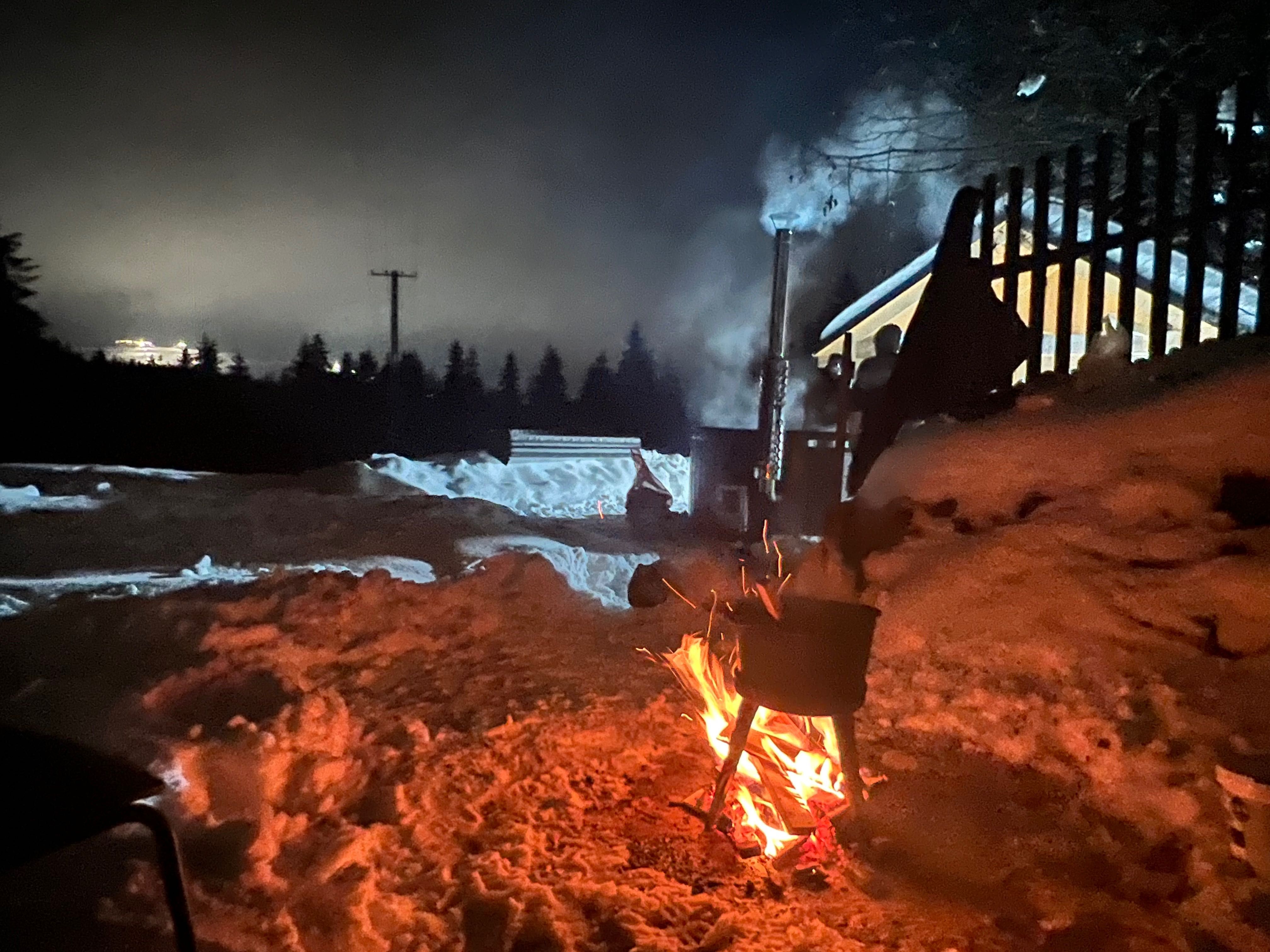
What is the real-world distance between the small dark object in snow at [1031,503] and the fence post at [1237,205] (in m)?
1.15

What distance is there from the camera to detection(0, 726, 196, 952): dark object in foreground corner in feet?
5.51

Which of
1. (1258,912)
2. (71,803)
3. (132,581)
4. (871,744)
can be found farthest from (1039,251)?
(132,581)

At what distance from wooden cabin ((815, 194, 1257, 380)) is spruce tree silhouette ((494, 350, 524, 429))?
28.4 metres

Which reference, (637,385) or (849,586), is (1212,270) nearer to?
(849,586)

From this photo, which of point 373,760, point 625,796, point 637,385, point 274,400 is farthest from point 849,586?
point 637,385

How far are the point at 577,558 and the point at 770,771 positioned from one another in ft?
22.0

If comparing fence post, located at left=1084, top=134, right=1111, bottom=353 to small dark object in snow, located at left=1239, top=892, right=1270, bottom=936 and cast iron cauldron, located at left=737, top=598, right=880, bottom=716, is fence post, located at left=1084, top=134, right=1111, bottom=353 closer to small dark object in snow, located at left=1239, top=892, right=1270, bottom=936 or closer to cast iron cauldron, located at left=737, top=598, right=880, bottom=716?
cast iron cauldron, located at left=737, top=598, right=880, bottom=716

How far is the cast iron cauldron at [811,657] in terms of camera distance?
313 cm

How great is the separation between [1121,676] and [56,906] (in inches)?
166

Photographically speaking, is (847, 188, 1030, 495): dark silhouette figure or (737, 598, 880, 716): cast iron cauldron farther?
(847, 188, 1030, 495): dark silhouette figure

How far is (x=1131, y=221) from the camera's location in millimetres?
4355

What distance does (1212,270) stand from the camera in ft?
17.4

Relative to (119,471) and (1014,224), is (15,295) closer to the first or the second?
(119,471)

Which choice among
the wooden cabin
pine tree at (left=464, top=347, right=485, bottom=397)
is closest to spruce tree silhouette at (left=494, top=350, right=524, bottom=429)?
pine tree at (left=464, top=347, right=485, bottom=397)
